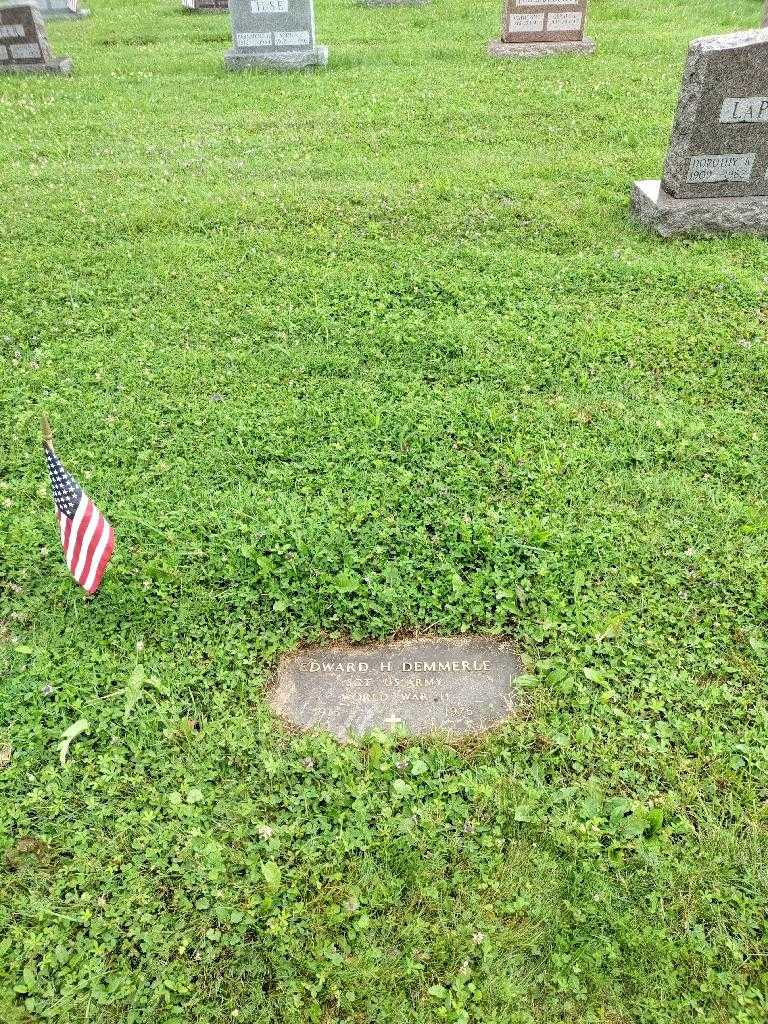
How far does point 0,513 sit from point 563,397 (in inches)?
167

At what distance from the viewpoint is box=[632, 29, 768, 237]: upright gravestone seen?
23.4ft

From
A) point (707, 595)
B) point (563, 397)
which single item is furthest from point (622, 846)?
point (563, 397)

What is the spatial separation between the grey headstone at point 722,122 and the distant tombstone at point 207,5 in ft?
50.8

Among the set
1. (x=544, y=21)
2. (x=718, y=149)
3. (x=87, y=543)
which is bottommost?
(x=87, y=543)

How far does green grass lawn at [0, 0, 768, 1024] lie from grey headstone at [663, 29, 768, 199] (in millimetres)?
716

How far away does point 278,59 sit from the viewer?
13.7 metres

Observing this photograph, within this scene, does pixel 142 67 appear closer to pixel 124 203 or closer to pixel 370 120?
pixel 370 120

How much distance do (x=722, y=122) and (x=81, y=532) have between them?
7.22 meters

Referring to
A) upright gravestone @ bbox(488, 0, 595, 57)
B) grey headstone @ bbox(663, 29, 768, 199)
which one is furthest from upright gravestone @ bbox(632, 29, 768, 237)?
upright gravestone @ bbox(488, 0, 595, 57)

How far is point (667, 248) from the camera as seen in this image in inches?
306

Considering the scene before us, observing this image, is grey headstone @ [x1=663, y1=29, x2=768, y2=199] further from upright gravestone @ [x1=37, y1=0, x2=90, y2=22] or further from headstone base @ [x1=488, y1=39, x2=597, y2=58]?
upright gravestone @ [x1=37, y1=0, x2=90, y2=22]

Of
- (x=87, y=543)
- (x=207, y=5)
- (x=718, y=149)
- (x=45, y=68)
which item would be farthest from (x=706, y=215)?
(x=207, y=5)

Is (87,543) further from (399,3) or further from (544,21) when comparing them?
(399,3)

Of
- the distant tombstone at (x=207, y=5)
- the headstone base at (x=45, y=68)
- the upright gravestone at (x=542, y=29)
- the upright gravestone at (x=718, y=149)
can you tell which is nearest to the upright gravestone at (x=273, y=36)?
the headstone base at (x=45, y=68)
